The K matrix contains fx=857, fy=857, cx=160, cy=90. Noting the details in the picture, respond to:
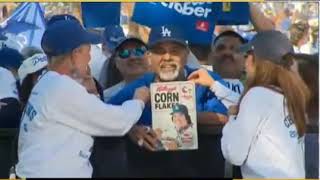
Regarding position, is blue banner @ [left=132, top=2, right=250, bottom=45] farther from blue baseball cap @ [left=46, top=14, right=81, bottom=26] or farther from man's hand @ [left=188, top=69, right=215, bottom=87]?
blue baseball cap @ [left=46, top=14, right=81, bottom=26]

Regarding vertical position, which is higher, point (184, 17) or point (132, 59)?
point (184, 17)

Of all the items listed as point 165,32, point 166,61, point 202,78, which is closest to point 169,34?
point 165,32

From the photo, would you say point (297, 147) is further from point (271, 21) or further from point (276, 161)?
point (271, 21)

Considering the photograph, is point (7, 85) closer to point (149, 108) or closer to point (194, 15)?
point (149, 108)

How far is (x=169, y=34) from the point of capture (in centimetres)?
433

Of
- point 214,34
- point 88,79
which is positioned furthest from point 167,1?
point 88,79

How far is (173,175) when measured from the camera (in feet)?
14.5

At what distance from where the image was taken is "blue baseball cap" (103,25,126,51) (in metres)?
4.29

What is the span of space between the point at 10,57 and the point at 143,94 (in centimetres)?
70

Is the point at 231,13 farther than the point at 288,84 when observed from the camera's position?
No

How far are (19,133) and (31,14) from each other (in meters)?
0.61

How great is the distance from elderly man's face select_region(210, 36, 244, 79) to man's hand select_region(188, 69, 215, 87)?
0.18ft

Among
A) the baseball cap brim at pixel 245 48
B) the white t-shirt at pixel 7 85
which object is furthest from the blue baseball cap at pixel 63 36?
the baseball cap brim at pixel 245 48

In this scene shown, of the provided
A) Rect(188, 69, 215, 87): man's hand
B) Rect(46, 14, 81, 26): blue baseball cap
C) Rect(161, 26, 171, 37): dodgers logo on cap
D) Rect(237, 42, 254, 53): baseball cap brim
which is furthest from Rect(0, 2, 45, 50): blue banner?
Rect(237, 42, 254, 53): baseball cap brim
